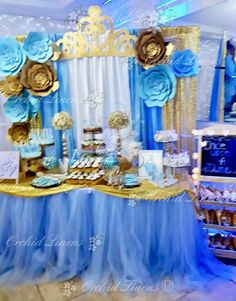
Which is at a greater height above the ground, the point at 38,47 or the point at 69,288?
the point at 38,47

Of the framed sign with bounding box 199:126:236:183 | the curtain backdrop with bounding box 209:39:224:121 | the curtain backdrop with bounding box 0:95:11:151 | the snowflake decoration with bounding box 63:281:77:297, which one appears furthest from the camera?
the curtain backdrop with bounding box 0:95:11:151

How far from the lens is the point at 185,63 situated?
1946mm

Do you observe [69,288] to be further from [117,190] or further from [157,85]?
[157,85]

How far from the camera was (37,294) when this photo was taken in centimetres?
171

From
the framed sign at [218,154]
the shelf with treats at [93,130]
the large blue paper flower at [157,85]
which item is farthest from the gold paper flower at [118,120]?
the framed sign at [218,154]

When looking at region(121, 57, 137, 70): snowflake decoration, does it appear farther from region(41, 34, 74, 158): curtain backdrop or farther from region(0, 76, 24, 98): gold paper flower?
region(0, 76, 24, 98): gold paper flower

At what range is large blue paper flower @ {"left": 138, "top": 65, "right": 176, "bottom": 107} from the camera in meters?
1.97

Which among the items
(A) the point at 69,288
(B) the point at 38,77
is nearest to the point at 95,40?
(B) the point at 38,77

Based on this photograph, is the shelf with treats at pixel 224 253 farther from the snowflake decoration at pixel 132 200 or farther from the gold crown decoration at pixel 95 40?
the gold crown decoration at pixel 95 40

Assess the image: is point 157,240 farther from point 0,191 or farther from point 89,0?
point 89,0

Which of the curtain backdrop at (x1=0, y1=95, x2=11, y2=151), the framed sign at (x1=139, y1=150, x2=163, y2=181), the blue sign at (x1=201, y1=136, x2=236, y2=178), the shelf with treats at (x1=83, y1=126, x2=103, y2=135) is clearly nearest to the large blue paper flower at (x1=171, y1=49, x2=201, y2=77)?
the blue sign at (x1=201, y1=136, x2=236, y2=178)

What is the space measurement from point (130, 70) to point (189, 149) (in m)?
0.82

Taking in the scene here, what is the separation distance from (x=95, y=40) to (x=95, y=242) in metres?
1.56

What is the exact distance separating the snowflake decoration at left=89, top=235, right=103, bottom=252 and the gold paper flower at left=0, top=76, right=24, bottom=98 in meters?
1.35
